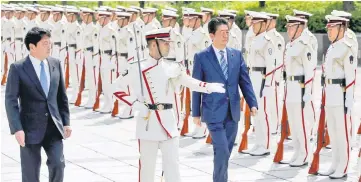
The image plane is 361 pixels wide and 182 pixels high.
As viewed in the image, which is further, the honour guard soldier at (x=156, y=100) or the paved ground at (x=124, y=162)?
the paved ground at (x=124, y=162)

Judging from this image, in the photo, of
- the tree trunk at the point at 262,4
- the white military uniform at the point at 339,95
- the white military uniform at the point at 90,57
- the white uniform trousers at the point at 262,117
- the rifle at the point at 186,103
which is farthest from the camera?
the tree trunk at the point at 262,4

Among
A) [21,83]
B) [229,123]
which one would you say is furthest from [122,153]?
[21,83]

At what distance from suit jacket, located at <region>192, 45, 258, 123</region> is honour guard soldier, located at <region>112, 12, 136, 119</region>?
7.32 meters

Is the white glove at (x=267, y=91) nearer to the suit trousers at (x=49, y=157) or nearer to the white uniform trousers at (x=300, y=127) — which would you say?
the white uniform trousers at (x=300, y=127)

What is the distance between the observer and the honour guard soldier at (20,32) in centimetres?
2296

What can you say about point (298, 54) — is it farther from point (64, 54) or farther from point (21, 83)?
point (64, 54)

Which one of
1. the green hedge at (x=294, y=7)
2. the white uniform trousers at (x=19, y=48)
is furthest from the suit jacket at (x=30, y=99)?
the green hedge at (x=294, y=7)

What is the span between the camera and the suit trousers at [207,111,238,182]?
9.69m

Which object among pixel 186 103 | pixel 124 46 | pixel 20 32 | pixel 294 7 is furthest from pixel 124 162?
pixel 294 7

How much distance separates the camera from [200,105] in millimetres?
9867

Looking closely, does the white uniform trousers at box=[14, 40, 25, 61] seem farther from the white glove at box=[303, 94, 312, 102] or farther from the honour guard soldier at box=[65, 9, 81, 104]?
the white glove at box=[303, 94, 312, 102]

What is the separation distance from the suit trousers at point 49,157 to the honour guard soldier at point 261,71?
475cm

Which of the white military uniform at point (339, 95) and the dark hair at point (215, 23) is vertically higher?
the dark hair at point (215, 23)

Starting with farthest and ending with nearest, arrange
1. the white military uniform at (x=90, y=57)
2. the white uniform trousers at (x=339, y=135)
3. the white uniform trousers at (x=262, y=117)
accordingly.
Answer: the white military uniform at (x=90, y=57) → the white uniform trousers at (x=262, y=117) → the white uniform trousers at (x=339, y=135)
